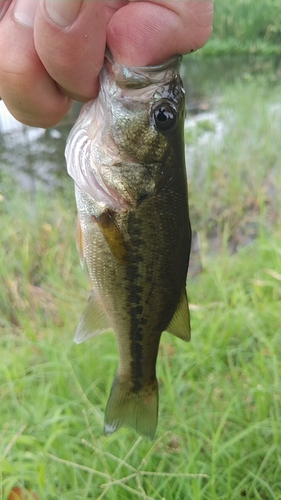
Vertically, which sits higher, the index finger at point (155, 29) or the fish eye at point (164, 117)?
the index finger at point (155, 29)

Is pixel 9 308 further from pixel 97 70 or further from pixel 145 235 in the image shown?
pixel 97 70

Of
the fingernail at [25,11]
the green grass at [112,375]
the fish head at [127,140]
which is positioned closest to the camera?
the fingernail at [25,11]


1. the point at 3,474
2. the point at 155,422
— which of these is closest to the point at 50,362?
the point at 3,474

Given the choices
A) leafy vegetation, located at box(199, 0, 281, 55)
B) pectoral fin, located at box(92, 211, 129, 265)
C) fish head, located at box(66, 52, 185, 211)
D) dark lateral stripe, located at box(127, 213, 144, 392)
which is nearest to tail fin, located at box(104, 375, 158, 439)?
dark lateral stripe, located at box(127, 213, 144, 392)

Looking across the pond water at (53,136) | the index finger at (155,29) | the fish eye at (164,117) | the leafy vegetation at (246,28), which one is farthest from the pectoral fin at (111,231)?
the leafy vegetation at (246,28)

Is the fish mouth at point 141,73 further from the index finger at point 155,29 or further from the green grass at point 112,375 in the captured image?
the green grass at point 112,375

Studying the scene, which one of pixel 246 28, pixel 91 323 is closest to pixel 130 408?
pixel 91 323

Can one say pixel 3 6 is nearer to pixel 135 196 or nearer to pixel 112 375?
pixel 135 196
